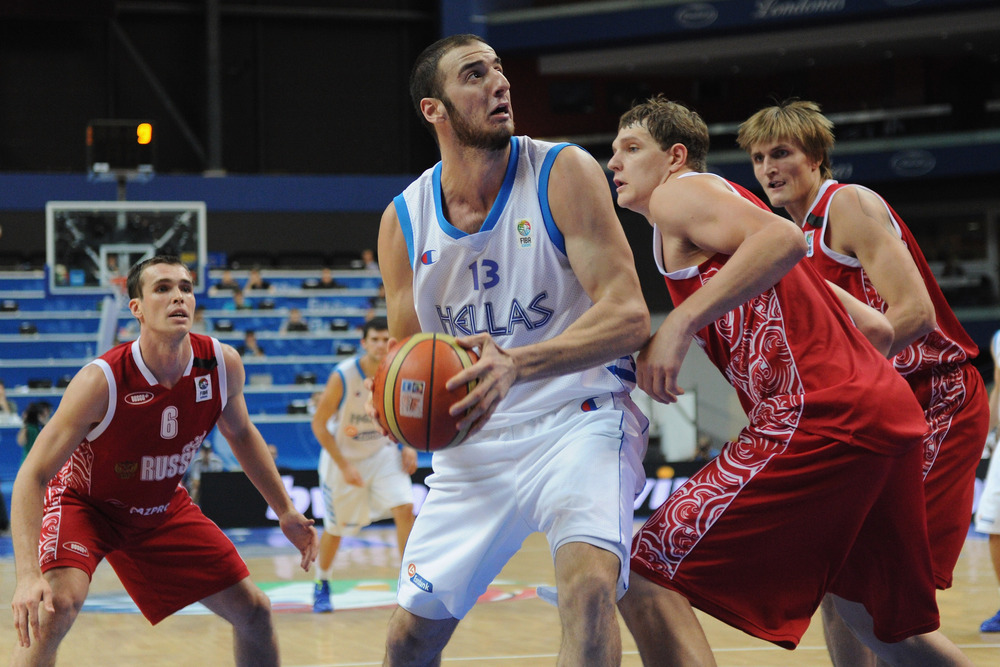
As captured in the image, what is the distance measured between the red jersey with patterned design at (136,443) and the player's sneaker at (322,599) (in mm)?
2874

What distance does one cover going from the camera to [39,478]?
147 inches

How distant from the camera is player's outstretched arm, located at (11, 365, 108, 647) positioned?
3.42m

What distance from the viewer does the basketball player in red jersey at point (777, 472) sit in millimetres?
2746

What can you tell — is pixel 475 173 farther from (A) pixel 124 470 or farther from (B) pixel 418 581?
(A) pixel 124 470

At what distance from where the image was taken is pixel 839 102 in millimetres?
22734

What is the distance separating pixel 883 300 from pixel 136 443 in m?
2.62

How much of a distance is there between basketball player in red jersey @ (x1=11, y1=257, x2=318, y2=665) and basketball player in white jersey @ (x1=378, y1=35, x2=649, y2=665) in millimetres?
1195

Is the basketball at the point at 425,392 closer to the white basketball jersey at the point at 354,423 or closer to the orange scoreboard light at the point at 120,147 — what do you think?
the white basketball jersey at the point at 354,423

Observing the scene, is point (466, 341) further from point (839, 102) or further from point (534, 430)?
point (839, 102)

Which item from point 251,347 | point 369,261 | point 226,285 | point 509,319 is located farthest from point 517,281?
point 369,261

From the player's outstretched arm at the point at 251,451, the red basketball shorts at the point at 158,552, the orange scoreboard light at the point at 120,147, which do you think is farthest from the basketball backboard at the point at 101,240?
the red basketball shorts at the point at 158,552

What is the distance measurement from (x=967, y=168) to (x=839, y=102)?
14.4 ft

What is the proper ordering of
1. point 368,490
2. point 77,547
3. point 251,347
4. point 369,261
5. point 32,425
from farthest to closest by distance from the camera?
point 369,261, point 251,347, point 32,425, point 368,490, point 77,547

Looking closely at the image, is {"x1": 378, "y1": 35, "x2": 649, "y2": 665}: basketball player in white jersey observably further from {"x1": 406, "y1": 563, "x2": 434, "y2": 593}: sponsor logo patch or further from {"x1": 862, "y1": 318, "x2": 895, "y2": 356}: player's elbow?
{"x1": 862, "y1": 318, "x2": 895, "y2": 356}: player's elbow
